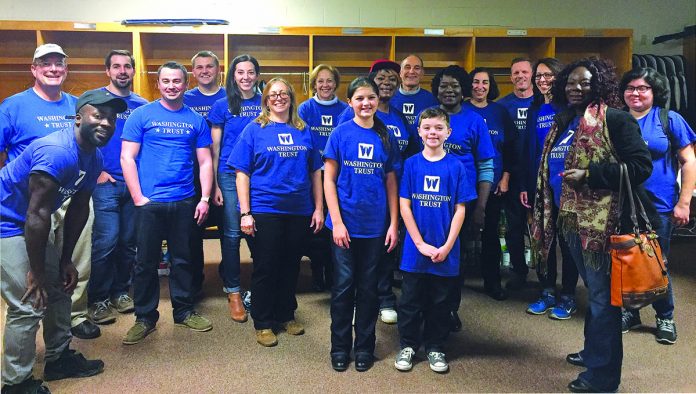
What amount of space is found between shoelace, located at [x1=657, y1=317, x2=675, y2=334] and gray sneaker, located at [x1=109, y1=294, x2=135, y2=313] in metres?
2.97

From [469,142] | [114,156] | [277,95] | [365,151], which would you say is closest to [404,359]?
[365,151]

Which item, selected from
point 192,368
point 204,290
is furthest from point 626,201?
point 204,290

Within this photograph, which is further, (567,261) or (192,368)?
(567,261)

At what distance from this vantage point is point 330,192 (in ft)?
7.97

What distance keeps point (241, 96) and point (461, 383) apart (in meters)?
1.95

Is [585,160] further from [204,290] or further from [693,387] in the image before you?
[204,290]

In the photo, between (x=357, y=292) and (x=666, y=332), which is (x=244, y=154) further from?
(x=666, y=332)

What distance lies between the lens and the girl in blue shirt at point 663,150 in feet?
8.66

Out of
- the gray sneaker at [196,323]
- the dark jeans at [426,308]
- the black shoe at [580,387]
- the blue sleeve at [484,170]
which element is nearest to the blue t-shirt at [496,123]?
the blue sleeve at [484,170]

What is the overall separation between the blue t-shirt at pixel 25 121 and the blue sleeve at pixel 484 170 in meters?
2.19

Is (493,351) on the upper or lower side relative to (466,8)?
lower

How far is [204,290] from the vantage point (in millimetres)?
3701

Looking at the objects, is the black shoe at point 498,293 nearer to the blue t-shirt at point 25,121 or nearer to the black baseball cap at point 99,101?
the black baseball cap at point 99,101

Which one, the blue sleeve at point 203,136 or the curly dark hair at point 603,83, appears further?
the blue sleeve at point 203,136
